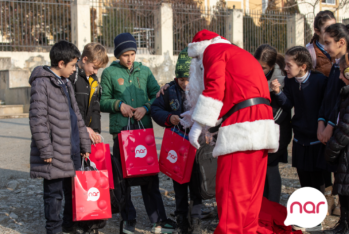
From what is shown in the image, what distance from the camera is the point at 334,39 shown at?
3.71 meters

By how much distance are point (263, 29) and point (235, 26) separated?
1.48 meters

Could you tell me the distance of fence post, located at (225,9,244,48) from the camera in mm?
16156

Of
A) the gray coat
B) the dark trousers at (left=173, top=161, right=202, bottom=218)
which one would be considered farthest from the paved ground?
the gray coat

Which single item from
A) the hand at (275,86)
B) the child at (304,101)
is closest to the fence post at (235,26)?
the child at (304,101)

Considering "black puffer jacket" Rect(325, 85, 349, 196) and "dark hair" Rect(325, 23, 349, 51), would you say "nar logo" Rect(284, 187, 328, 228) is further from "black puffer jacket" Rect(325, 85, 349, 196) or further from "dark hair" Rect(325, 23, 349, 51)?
"dark hair" Rect(325, 23, 349, 51)

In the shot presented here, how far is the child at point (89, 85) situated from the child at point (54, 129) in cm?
26

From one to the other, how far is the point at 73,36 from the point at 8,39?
2.19 m

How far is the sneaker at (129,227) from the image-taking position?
3.67 meters

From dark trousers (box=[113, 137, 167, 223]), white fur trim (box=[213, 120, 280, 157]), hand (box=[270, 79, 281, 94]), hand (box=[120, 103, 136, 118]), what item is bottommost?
dark trousers (box=[113, 137, 167, 223])

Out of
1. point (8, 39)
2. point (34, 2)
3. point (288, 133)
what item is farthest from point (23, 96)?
point (288, 133)

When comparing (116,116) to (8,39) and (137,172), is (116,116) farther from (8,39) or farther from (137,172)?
(8,39)

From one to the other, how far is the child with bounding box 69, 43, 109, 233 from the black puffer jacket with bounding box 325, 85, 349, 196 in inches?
86.6

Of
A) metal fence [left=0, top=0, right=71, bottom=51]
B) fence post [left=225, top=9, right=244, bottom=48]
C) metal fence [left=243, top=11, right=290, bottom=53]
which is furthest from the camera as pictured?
metal fence [left=243, top=11, right=290, bottom=53]

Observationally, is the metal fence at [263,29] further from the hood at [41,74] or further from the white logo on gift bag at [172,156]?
the hood at [41,74]
